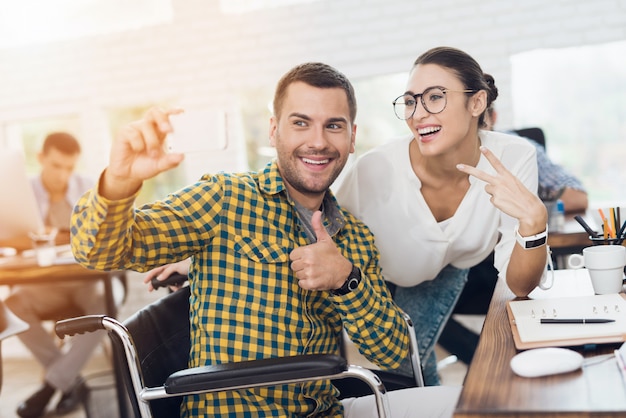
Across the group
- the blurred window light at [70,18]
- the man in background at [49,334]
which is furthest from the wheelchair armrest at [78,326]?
the blurred window light at [70,18]

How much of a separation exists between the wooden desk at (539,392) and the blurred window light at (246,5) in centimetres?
325

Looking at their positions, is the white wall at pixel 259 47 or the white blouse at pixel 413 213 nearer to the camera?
the white blouse at pixel 413 213

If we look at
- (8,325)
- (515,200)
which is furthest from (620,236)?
(8,325)

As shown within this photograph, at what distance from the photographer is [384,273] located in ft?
6.63

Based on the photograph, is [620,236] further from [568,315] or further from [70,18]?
[70,18]

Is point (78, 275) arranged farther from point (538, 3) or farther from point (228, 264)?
point (538, 3)

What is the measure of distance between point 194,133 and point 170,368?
50 cm

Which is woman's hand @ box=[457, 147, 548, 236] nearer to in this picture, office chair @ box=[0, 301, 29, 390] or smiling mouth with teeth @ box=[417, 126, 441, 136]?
smiling mouth with teeth @ box=[417, 126, 441, 136]

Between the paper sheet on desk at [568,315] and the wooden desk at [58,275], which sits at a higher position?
the paper sheet on desk at [568,315]

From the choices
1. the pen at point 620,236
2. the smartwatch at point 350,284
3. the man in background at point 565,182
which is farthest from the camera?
the man in background at point 565,182

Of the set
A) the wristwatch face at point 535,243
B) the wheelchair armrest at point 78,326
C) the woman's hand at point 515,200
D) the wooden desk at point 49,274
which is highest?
the woman's hand at point 515,200

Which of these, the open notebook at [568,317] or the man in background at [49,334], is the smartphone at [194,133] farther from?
the man in background at [49,334]

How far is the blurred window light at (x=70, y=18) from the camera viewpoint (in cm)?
425

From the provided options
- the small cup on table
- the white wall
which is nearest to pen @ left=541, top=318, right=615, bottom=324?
the small cup on table
